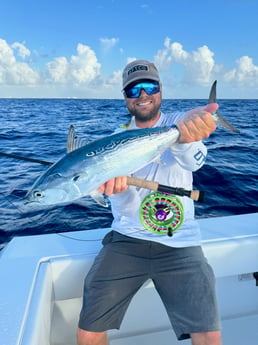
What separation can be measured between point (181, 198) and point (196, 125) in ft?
2.12

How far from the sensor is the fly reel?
7.26ft

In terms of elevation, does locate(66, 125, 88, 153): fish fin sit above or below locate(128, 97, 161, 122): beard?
below

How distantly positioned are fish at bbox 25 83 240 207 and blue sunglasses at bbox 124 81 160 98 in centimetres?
55

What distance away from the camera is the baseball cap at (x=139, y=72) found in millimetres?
2371

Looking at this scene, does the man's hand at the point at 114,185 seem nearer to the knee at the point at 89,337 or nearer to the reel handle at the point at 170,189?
the reel handle at the point at 170,189

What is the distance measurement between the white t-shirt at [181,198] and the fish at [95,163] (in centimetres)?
27

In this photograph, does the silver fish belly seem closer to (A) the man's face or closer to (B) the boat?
(A) the man's face

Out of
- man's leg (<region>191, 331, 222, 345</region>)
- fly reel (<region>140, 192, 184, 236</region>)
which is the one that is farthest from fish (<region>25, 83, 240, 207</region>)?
man's leg (<region>191, 331, 222, 345</region>)

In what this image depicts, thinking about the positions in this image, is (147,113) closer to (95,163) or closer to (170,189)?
(170,189)

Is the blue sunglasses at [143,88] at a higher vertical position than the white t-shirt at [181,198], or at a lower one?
A: higher

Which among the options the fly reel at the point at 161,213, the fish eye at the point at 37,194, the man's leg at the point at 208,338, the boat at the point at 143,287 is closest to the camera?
the fish eye at the point at 37,194

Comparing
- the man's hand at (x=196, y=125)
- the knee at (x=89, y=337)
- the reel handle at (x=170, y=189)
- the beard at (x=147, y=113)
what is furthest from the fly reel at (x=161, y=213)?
the knee at (x=89, y=337)

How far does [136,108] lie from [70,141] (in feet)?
2.58

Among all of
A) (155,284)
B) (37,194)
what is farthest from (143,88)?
(155,284)
